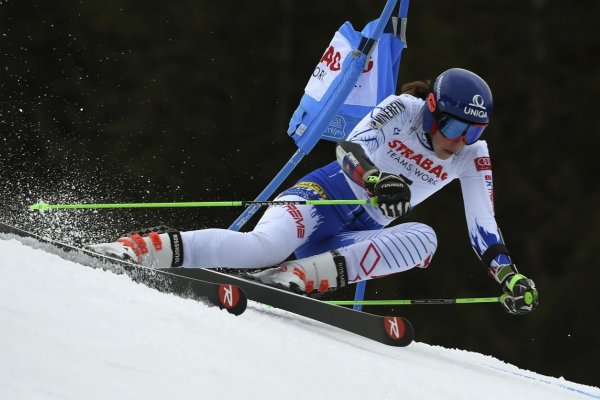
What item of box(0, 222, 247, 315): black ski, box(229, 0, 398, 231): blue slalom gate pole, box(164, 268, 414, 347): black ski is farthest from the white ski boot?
box(229, 0, 398, 231): blue slalom gate pole

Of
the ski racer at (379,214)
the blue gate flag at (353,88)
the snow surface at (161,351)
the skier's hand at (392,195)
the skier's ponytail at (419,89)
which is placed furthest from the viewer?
the blue gate flag at (353,88)

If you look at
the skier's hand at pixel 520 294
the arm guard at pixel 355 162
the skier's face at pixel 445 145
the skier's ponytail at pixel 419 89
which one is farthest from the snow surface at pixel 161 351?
the skier's ponytail at pixel 419 89

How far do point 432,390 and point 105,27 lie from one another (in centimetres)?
914

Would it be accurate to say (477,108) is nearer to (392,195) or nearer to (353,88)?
(392,195)

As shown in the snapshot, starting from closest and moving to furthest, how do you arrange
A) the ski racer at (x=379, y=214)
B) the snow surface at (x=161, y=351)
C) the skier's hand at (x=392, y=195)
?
the snow surface at (x=161, y=351) < the skier's hand at (x=392, y=195) < the ski racer at (x=379, y=214)

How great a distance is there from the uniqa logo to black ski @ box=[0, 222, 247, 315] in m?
1.22

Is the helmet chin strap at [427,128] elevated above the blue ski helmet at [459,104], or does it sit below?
below

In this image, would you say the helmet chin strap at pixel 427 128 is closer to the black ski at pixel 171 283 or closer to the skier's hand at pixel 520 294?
the skier's hand at pixel 520 294

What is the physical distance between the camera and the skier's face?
4.06 metres

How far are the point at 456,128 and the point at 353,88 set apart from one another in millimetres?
971

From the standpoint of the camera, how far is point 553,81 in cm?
1257

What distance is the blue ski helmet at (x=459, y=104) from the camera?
3.96 m

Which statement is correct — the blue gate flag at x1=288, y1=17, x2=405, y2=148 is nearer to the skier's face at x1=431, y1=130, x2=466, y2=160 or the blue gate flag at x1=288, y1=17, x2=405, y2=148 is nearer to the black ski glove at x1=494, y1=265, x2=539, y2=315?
the skier's face at x1=431, y1=130, x2=466, y2=160

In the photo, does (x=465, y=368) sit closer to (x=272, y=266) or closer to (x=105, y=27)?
(x=272, y=266)
